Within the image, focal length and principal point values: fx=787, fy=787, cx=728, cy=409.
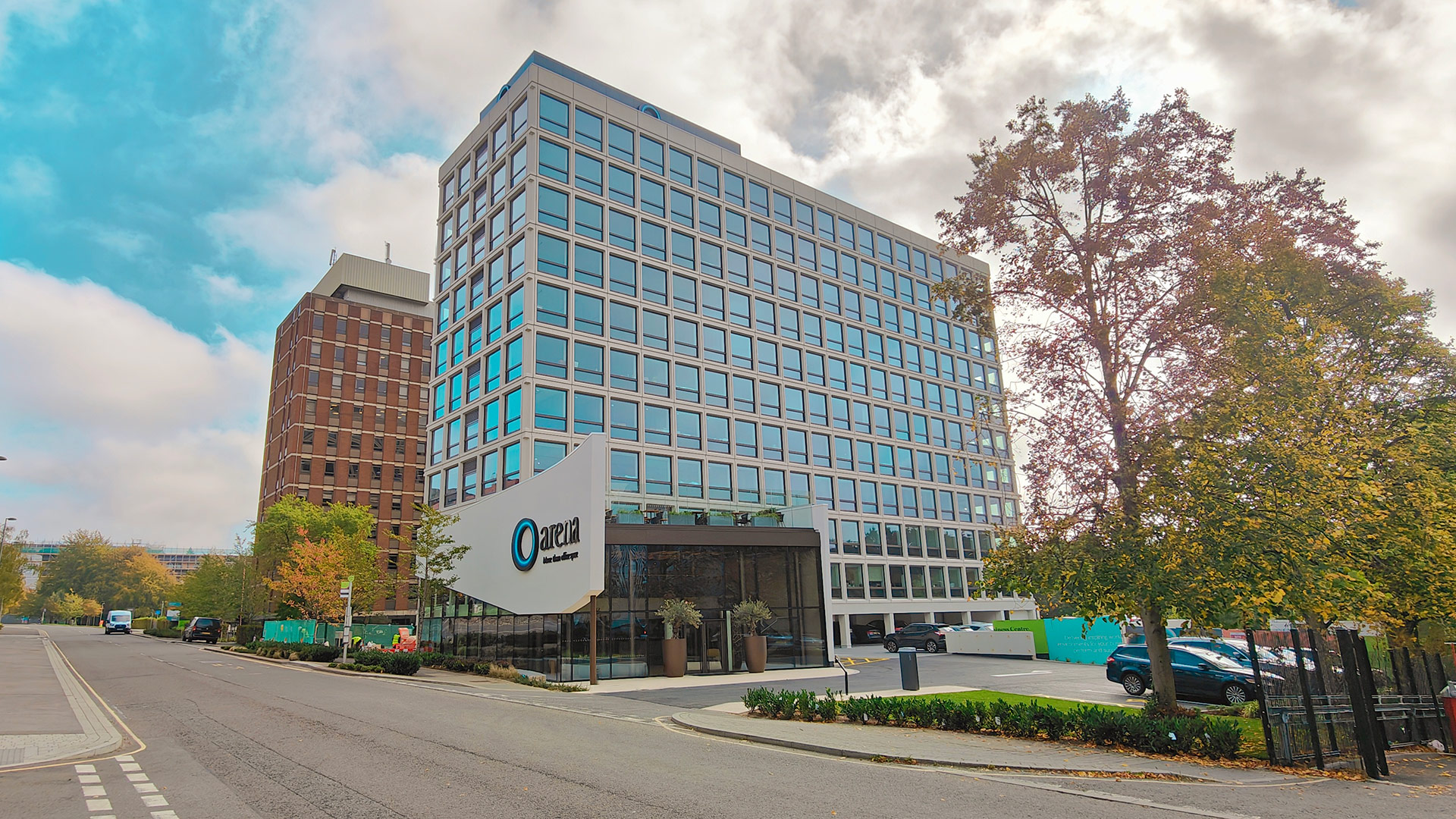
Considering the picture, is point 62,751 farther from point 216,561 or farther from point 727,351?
point 216,561

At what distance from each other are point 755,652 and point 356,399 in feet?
212

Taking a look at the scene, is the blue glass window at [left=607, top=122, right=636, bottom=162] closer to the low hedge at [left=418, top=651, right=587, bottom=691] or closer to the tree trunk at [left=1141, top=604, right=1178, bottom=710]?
the low hedge at [left=418, top=651, right=587, bottom=691]

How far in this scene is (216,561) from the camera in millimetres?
65312

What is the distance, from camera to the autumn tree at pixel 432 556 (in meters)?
35.4

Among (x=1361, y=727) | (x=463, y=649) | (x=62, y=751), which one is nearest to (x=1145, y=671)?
(x=1361, y=727)

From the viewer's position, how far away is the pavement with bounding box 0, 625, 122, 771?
39.7 feet

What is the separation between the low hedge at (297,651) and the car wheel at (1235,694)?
34.1m

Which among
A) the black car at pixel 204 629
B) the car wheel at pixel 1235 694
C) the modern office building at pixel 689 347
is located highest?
the modern office building at pixel 689 347

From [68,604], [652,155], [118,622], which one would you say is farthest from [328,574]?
[68,604]

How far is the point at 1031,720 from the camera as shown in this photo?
14.0 metres

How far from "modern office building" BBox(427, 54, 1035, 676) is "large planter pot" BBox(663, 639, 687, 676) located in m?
5.44

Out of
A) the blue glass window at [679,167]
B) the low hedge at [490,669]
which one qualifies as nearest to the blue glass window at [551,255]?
the blue glass window at [679,167]

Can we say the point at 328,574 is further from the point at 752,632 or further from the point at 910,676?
the point at 910,676

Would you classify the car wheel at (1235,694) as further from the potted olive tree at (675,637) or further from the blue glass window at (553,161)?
the blue glass window at (553,161)
